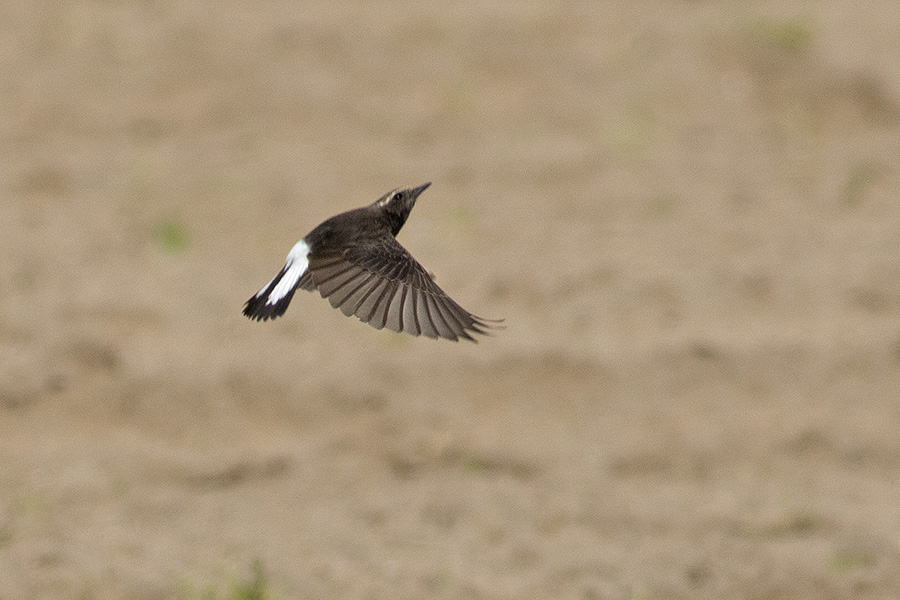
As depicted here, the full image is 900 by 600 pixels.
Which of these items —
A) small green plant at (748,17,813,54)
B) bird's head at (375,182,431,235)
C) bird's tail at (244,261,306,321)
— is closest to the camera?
bird's tail at (244,261,306,321)

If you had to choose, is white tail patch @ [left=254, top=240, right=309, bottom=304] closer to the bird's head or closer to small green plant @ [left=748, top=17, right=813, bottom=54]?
the bird's head

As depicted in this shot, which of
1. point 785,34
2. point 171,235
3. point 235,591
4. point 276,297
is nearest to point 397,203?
point 276,297

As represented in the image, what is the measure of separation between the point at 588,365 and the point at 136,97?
13.0ft

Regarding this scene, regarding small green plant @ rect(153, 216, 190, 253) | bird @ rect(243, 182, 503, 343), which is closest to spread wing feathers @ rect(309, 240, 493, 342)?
bird @ rect(243, 182, 503, 343)

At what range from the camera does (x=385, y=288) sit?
397 cm

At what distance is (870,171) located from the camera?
28.4ft

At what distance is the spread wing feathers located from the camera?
150 inches

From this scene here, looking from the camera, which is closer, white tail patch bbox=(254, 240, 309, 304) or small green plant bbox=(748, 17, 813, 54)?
white tail patch bbox=(254, 240, 309, 304)

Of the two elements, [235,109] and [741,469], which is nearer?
[741,469]

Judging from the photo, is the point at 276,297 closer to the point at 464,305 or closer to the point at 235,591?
the point at 235,591

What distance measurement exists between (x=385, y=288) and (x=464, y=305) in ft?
10.4

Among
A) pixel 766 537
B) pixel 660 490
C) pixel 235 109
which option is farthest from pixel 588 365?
pixel 235 109

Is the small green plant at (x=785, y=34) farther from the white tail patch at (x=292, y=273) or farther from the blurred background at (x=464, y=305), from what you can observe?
the white tail patch at (x=292, y=273)

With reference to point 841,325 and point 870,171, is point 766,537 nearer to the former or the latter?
point 841,325
